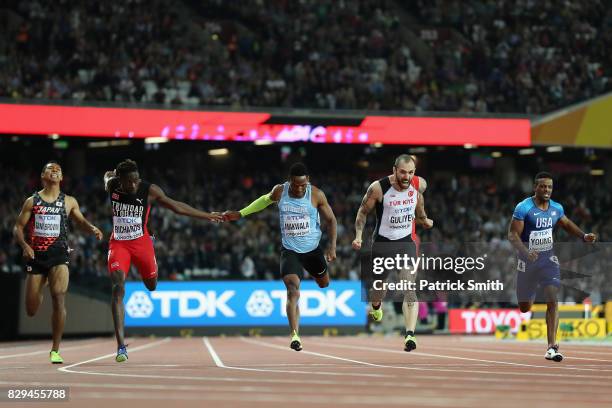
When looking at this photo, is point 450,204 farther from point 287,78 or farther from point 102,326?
point 102,326

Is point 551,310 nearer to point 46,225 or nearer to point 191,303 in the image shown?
point 46,225

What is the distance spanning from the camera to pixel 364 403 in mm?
8297

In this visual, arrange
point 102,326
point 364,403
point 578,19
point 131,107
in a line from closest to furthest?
point 364,403, point 102,326, point 131,107, point 578,19

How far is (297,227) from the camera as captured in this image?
15.1 metres

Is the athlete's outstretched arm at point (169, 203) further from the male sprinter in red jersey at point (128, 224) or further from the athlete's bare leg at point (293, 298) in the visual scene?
the athlete's bare leg at point (293, 298)

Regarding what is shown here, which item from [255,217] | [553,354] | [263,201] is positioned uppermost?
[255,217]

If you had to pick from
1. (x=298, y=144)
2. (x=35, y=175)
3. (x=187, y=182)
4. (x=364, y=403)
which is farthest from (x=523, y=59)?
(x=364, y=403)

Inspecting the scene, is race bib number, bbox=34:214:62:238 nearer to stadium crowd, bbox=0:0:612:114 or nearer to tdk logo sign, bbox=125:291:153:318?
tdk logo sign, bbox=125:291:153:318

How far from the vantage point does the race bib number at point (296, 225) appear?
593 inches

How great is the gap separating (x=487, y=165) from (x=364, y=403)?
37.9 m

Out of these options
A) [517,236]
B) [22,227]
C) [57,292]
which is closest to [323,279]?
[517,236]

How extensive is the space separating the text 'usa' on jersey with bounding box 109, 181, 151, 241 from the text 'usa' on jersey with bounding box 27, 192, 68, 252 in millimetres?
653

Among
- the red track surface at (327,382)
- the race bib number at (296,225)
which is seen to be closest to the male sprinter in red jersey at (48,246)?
the red track surface at (327,382)

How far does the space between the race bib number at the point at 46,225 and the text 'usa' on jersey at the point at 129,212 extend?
709 mm
